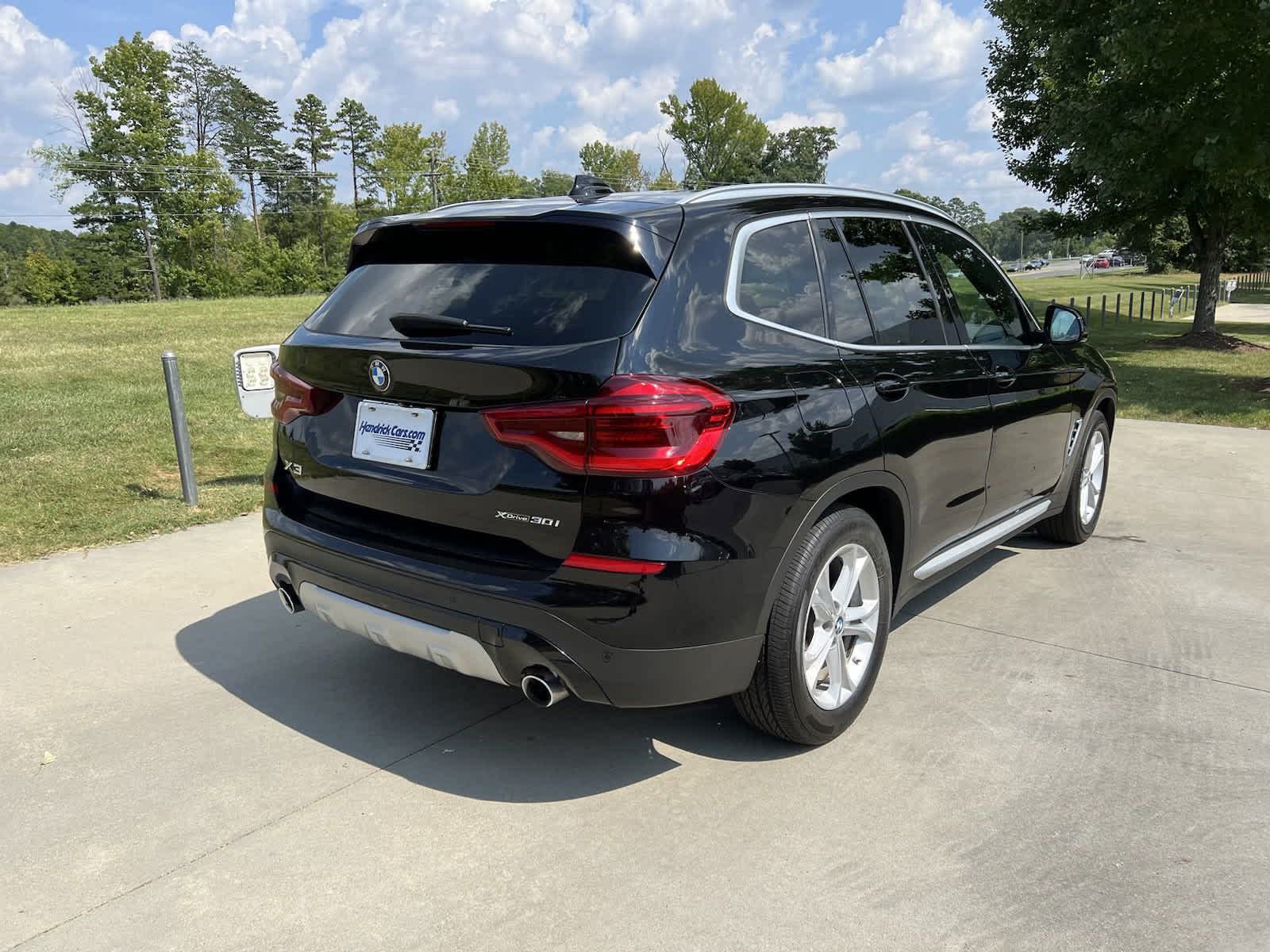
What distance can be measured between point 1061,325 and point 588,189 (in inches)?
107

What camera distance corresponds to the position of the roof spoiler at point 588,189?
3.46 metres

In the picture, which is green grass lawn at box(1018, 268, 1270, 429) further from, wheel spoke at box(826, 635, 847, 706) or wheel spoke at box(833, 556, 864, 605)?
wheel spoke at box(826, 635, 847, 706)

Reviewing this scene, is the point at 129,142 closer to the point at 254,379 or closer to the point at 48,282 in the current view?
the point at 48,282

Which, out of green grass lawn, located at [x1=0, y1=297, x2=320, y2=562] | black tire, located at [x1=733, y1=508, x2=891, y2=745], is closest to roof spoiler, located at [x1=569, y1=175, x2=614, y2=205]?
black tire, located at [x1=733, y1=508, x2=891, y2=745]

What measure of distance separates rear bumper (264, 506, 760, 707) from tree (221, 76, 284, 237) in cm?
8149

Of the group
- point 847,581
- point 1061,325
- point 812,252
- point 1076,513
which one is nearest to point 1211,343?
point 1076,513

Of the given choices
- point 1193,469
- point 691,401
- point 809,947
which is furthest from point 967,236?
point 1193,469

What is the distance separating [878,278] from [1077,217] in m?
19.3

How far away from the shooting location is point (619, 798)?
3.10m

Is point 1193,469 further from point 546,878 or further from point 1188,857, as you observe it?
point 546,878

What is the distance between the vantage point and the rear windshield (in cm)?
281

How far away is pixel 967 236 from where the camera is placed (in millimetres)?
4695

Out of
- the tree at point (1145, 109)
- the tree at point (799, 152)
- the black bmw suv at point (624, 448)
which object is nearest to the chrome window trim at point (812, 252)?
the black bmw suv at point (624, 448)

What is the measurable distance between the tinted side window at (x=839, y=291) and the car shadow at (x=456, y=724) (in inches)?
57.9
